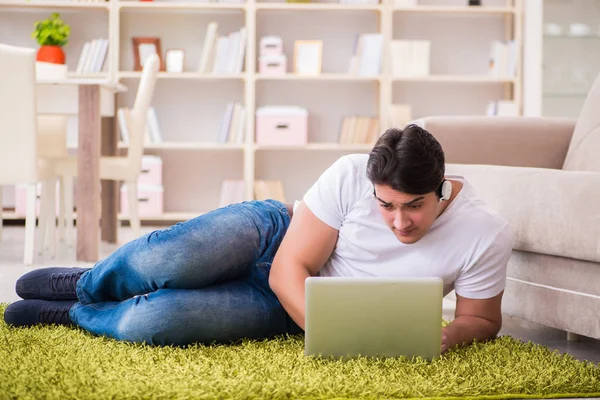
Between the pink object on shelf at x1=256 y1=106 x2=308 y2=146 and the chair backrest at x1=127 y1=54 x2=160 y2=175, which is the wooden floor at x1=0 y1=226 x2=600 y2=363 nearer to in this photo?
the chair backrest at x1=127 y1=54 x2=160 y2=175

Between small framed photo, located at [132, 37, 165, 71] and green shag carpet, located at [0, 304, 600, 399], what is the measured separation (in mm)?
3728

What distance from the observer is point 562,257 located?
1777 mm

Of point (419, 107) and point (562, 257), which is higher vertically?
point (419, 107)

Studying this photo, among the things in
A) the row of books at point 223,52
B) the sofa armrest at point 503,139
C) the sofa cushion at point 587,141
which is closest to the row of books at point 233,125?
the row of books at point 223,52

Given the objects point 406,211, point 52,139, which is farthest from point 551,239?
point 52,139

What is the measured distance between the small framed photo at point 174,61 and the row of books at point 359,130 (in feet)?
3.46

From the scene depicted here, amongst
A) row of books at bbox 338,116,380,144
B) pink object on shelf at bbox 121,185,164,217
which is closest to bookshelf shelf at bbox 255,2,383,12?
row of books at bbox 338,116,380,144

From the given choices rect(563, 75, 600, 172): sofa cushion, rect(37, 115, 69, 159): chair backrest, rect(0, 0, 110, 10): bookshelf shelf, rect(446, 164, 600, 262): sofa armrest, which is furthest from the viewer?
rect(0, 0, 110, 10): bookshelf shelf

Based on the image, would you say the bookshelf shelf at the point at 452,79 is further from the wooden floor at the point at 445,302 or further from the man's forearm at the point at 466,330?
the man's forearm at the point at 466,330

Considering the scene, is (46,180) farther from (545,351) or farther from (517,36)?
(517,36)

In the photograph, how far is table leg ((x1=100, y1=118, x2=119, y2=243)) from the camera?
4.15 metres

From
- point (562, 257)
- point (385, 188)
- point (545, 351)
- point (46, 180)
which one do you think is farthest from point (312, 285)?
point (46, 180)

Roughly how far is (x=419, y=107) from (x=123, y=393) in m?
4.38

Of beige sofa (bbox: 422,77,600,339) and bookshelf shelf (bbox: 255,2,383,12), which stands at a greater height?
bookshelf shelf (bbox: 255,2,383,12)
